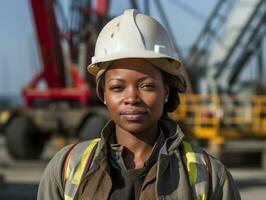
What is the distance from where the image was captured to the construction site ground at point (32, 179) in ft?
32.3

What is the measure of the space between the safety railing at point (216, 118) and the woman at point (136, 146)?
13.3 meters

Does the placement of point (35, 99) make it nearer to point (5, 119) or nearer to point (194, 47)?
point (5, 119)

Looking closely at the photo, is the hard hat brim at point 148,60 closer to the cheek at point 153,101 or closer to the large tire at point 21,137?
the cheek at point 153,101

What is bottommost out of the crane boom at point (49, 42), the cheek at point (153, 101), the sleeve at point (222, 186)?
the crane boom at point (49, 42)

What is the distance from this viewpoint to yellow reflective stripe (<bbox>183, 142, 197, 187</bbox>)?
6.68 ft

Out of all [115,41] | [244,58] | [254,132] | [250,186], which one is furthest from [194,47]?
[115,41]

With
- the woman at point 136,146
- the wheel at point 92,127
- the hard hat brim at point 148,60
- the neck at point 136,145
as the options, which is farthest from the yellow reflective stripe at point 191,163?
the wheel at point 92,127

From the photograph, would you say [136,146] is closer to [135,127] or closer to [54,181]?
[135,127]

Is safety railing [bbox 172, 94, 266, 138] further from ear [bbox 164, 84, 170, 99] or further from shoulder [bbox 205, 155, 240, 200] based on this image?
shoulder [bbox 205, 155, 240, 200]

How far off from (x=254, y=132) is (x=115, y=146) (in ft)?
47.5

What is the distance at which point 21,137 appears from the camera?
50.2 ft

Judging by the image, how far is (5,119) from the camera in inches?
621

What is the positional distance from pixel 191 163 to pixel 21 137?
13.5m

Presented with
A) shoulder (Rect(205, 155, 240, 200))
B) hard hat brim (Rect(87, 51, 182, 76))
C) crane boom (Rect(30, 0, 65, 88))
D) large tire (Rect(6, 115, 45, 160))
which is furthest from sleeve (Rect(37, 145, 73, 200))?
crane boom (Rect(30, 0, 65, 88))
